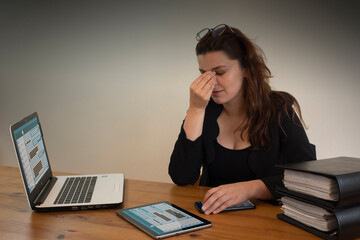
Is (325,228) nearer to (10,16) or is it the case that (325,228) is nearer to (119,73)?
(119,73)

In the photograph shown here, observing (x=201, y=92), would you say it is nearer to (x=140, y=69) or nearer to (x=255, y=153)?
(x=255, y=153)

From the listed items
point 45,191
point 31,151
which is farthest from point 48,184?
point 31,151

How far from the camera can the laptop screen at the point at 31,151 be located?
1.12m

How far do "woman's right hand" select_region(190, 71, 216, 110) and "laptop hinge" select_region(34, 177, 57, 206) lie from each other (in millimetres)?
638

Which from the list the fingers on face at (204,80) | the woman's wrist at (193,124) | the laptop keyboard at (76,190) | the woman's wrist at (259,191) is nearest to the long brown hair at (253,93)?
the fingers on face at (204,80)

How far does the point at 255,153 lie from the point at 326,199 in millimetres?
672

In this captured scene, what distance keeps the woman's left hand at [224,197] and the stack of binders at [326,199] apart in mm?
169

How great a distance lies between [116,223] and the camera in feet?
3.48

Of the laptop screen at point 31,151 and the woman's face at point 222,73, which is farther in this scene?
the woman's face at point 222,73

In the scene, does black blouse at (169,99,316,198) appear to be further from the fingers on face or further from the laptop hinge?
the laptop hinge

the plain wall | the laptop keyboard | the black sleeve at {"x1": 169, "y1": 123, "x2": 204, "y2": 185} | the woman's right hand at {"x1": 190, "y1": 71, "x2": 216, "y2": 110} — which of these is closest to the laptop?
the laptop keyboard

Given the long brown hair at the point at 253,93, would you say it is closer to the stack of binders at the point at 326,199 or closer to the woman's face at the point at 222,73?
the woman's face at the point at 222,73

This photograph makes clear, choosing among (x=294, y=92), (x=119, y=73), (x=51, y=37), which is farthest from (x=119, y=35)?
(x=294, y=92)

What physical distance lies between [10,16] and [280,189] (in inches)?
118
